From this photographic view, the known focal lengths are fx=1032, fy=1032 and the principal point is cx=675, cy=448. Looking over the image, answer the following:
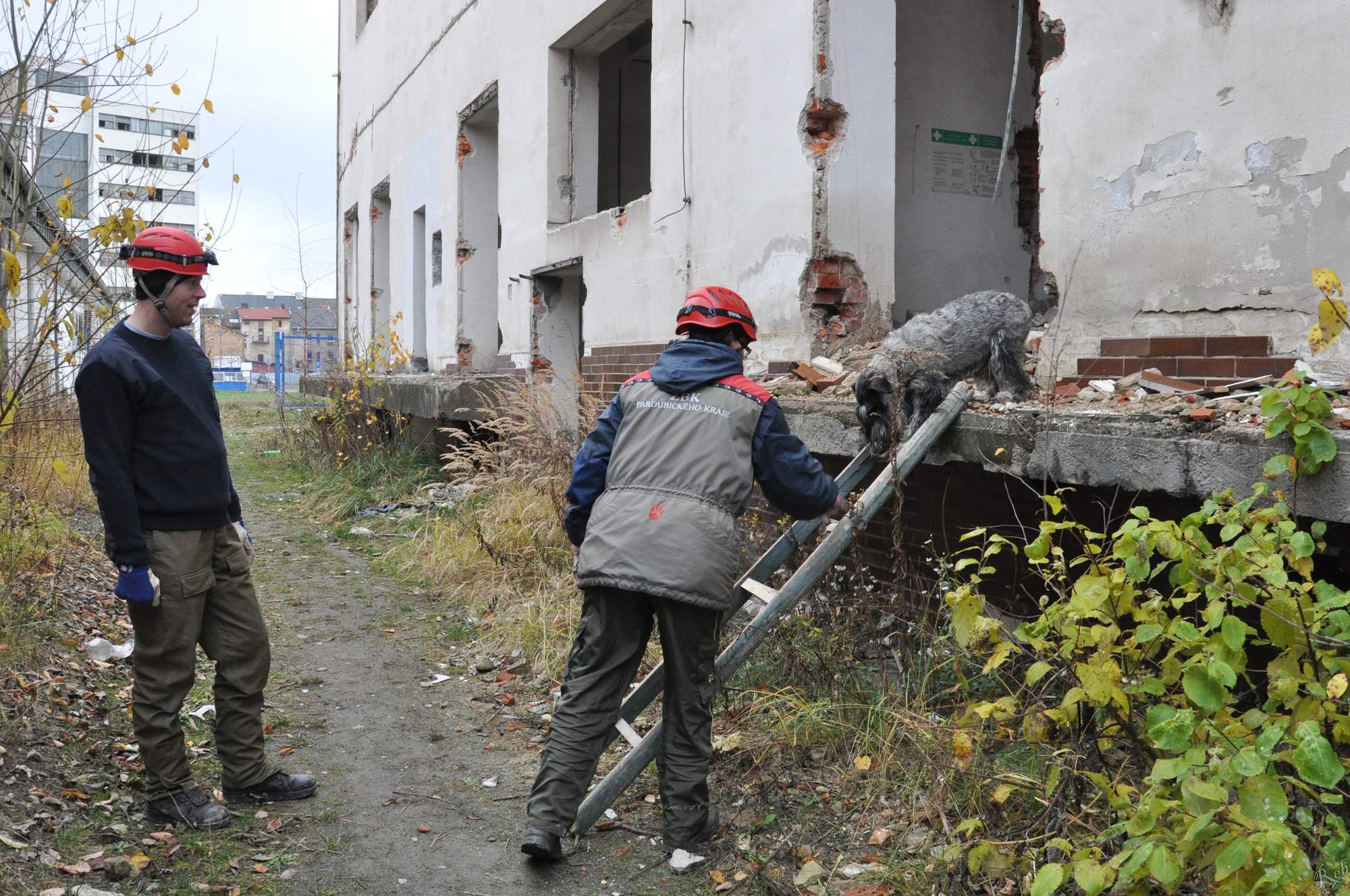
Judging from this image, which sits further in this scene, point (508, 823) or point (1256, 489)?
point (508, 823)

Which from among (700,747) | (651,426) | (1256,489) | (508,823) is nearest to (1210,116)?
(1256,489)

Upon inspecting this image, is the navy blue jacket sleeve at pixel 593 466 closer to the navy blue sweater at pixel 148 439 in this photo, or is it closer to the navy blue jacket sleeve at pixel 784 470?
the navy blue jacket sleeve at pixel 784 470

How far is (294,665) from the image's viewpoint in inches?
223

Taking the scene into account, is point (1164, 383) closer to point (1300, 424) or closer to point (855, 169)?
point (1300, 424)

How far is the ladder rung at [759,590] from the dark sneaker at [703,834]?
2.45ft

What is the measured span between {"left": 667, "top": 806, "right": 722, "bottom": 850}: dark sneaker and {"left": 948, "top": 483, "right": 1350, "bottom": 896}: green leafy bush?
915 mm

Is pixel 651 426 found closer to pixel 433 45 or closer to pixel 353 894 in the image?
pixel 353 894

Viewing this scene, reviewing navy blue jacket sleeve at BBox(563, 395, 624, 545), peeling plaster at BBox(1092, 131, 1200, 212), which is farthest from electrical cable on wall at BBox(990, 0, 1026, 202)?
navy blue jacket sleeve at BBox(563, 395, 624, 545)

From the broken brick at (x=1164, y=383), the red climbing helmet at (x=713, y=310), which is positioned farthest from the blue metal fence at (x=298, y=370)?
the broken brick at (x=1164, y=383)

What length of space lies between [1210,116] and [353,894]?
411 centimetres

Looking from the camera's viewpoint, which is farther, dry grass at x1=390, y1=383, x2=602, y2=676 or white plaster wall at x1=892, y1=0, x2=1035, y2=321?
white plaster wall at x1=892, y1=0, x2=1035, y2=321

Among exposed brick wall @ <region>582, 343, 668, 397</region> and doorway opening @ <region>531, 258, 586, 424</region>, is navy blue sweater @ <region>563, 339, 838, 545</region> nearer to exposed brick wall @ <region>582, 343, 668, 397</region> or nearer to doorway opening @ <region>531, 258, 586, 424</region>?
exposed brick wall @ <region>582, 343, 668, 397</region>

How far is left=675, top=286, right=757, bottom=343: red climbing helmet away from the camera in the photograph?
3.59 meters

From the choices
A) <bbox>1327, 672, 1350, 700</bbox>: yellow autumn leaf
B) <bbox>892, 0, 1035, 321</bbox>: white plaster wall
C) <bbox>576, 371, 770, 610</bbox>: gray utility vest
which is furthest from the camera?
<bbox>892, 0, 1035, 321</bbox>: white plaster wall
